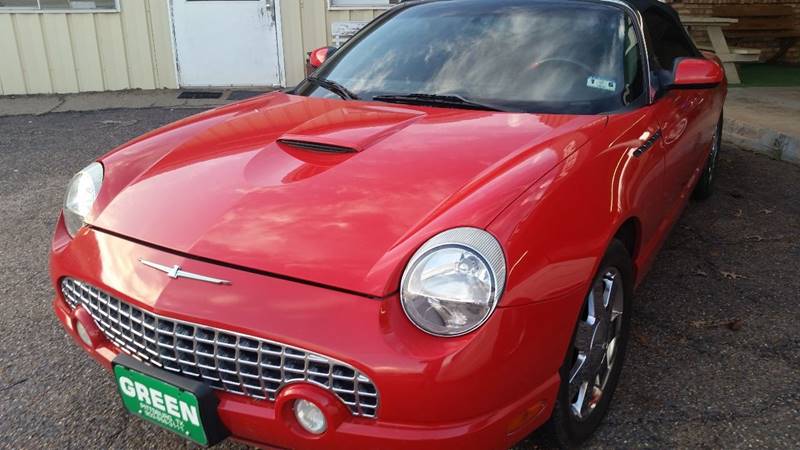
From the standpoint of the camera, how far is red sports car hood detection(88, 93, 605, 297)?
166cm

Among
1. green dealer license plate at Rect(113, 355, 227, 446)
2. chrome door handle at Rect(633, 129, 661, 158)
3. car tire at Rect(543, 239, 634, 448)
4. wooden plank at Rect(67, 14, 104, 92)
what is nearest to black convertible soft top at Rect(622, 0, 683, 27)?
chrome door handle at Rect(633, 129, 661, 158)

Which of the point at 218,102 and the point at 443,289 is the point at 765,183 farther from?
the point at 218,102

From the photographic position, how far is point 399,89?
269 centimetres

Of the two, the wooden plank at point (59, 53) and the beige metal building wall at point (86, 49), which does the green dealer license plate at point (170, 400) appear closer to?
the beige metal building wall at point (86, 49)

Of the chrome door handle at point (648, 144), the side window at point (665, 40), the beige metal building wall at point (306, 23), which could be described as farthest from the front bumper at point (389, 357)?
the beige metal building wall at point (306, 23)

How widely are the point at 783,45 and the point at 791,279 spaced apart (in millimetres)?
9849

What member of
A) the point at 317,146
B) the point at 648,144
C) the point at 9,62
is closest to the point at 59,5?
the point at 9,62

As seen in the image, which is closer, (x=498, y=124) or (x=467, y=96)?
(x=498, y=124)

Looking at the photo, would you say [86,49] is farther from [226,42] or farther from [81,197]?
[81,197]

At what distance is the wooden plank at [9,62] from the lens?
316 inches

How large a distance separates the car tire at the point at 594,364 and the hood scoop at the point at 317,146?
859mm

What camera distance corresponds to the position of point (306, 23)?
842 cm

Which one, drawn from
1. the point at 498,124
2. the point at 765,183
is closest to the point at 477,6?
the point at 498,124

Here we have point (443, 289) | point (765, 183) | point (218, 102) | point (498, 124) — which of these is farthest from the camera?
point (218, 102)
